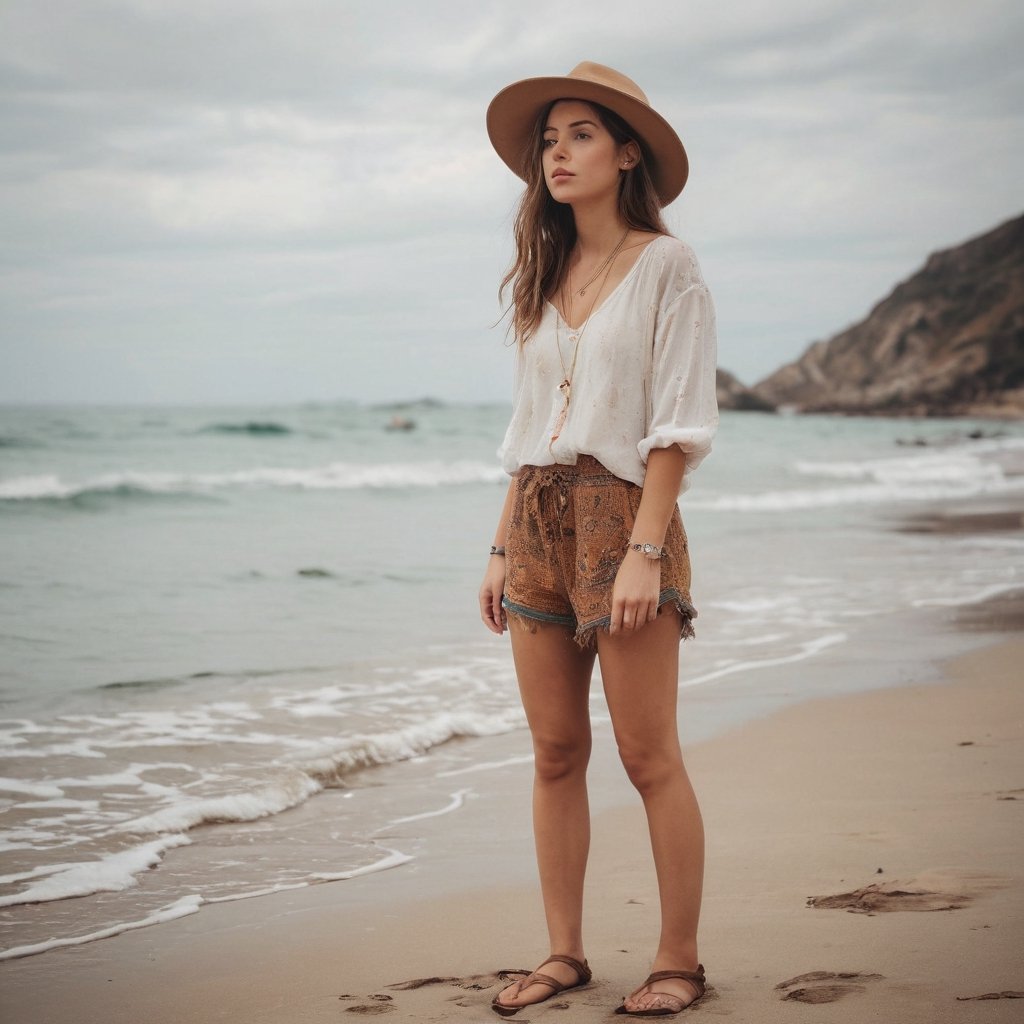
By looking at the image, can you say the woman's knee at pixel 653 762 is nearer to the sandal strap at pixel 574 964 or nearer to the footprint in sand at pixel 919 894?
the sandal strap at pixel 574 964

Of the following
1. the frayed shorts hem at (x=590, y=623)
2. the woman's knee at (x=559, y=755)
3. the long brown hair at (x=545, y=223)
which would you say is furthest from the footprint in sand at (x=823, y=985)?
the long brown hair at (x=545, y=223)

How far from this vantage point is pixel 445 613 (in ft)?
28.8

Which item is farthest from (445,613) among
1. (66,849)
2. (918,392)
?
(918,392)

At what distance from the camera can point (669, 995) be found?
2.49m

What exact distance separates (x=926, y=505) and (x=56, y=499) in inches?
541

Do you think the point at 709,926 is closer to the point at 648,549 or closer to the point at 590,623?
the point at 590,623

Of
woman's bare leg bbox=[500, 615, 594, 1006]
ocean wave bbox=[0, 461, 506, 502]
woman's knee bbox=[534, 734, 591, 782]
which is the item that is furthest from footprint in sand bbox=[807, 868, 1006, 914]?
ocean wave bbox=[0, 461, 506, 502]

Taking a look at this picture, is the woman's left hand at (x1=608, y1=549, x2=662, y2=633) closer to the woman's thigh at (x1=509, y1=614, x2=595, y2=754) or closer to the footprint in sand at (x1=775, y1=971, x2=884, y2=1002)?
the woman's thigh at (x1=509, y1=614, x2=595, y2=754)

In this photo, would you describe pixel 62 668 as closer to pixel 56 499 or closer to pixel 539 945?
pixel 539 945

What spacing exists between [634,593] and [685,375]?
0.45 meters

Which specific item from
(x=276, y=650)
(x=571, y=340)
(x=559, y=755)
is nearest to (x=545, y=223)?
(x=571, y=340)

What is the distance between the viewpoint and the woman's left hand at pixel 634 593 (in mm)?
2346

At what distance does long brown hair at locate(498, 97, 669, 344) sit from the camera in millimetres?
2615

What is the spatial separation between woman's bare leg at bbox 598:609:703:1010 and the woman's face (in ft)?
3.03
